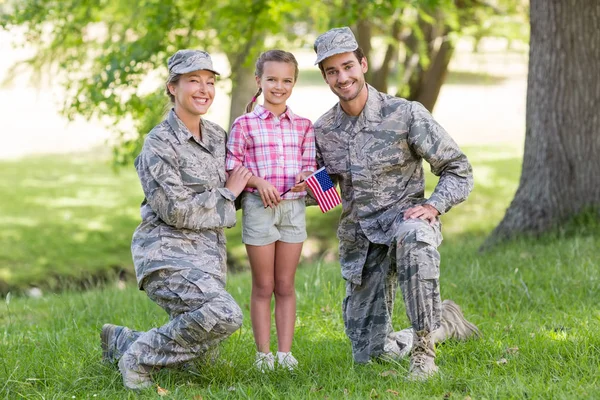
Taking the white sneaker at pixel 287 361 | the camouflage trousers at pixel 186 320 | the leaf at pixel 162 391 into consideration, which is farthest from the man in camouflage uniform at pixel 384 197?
the leaf at pixel 162 391

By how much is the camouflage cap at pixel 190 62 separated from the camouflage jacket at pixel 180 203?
0.25 m

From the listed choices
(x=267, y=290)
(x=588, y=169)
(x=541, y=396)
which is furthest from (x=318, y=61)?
(x=588, y=169)

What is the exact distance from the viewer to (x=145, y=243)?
4430mm

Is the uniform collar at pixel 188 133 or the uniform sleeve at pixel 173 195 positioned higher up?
the uniform collar at pixel 188 133

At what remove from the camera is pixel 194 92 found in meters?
4.50

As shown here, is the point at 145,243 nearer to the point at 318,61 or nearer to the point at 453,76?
the point at 318,61

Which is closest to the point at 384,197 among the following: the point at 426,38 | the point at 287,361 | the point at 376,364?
the point at 376,364

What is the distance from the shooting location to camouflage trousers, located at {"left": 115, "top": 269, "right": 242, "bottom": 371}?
4.27 meters

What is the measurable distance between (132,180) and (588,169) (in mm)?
13986

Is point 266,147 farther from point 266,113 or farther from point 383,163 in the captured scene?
point 383,163

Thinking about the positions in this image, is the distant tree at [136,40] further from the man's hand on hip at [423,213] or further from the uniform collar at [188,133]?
the man's hand on hip at [423,213]

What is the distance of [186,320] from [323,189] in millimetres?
1031

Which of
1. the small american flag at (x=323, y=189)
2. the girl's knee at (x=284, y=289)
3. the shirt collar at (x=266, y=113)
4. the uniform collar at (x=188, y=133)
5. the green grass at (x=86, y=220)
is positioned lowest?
the green grass at (x=86, y=220)

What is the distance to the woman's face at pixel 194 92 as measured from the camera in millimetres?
4500
